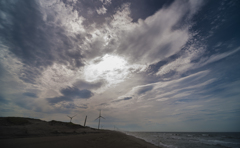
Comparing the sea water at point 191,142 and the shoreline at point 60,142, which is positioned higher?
the shoreline at point 60,142

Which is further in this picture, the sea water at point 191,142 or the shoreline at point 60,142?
the sea water at point 191,142

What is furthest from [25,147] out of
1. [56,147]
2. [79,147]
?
[79,147]

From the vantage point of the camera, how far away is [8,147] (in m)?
7.22

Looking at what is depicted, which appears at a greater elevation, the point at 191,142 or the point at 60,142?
the point at 60,142

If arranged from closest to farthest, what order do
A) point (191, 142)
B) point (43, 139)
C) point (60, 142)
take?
1. point (60, 142)
2. point (43, 139)
3. point (191, 142)

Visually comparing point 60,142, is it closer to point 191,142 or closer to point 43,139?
point 43,139

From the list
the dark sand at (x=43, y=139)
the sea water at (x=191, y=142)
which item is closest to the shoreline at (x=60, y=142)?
the dark sand at (x=43, y=139)

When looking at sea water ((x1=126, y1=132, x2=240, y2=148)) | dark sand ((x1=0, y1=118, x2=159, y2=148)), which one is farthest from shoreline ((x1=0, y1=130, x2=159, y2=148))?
sea water ((x1=126, y1=132, x2=240, y2=148))

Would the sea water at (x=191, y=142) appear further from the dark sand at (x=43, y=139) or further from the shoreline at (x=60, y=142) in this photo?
the shoreline at (x=60, y=142)

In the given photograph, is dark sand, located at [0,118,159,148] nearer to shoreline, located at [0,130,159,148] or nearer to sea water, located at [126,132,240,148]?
shoreline, located at [0,130,159,148]

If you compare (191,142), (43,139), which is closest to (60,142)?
(43,139)

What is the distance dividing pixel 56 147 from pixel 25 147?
7.42 ft

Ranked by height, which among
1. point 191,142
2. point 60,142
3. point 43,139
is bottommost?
point 191,142

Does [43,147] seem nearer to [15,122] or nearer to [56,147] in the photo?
[56,147]
